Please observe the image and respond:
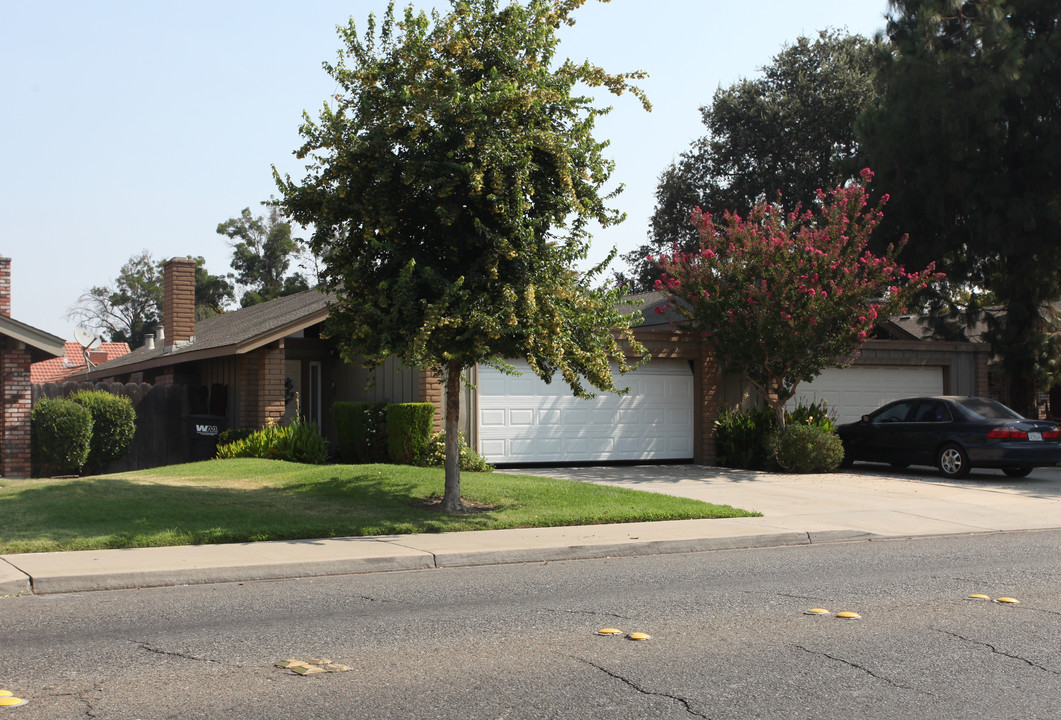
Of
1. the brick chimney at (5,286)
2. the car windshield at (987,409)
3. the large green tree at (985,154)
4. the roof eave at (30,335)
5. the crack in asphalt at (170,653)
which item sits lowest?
the crack in asphalt at (170,653)

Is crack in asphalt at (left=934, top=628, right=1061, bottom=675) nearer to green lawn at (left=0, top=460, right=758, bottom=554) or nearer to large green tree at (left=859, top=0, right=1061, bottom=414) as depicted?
green lawn at (left=0, top=460, right=758, bottom=554)

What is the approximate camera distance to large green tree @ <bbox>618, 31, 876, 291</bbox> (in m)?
36.2

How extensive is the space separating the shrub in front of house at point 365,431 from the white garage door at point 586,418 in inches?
72.3

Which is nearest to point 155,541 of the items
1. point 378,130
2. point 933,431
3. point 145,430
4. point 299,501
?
point 299,501

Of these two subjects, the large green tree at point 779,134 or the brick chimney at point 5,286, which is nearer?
the brick chimney at point 5,286

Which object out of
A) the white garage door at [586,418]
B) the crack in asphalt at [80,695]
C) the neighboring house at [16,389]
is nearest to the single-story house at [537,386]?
the white garage door at [586,418]

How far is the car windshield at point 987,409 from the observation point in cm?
1791

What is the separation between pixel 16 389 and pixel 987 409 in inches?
691

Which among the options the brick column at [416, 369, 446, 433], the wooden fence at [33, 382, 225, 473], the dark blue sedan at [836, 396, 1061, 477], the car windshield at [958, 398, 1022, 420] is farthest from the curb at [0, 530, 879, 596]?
the wooden fence at [33, 382, 225, 473]

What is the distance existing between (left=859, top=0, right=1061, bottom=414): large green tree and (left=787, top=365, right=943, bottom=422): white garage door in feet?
15.5

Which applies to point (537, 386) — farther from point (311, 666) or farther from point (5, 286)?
point (311, 666)

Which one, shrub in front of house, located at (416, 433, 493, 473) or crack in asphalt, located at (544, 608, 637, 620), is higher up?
shrub in front of house, located at (416, 433, 493, 473)

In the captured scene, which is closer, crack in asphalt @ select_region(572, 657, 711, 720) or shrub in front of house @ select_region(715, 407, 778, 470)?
crack in asphalt @ select_region(572, 657, 711, 720)

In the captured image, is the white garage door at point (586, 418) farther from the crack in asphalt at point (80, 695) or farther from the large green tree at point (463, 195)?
the crack in asphalt at point (80, 695)
